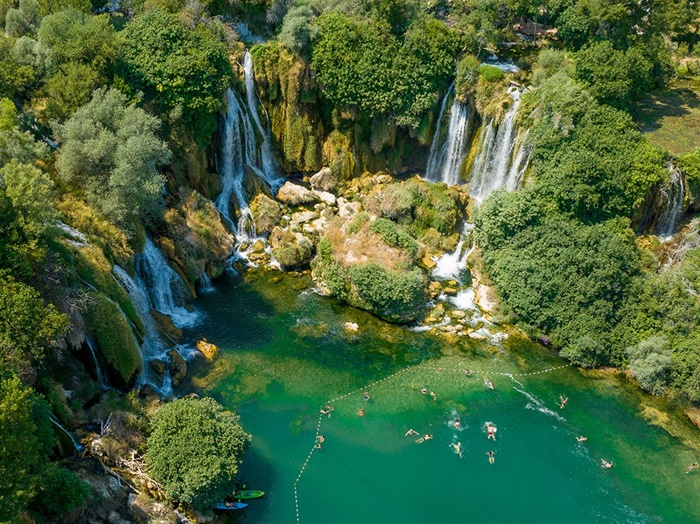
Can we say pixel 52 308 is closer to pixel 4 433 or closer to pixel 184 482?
pixel 4 433

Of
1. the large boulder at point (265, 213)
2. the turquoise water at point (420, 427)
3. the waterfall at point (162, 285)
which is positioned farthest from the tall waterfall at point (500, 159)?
the waterfall at point (162, 285)

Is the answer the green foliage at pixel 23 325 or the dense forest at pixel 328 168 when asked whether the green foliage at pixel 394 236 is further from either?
the green foliage at pixel 23 325

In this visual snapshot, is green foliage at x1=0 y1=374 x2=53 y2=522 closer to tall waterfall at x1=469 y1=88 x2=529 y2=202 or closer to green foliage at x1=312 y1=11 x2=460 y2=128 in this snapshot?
green foliage at x1=312 y1=11 x2=460 y2=128

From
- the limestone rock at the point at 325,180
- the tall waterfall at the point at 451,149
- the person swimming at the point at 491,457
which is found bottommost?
the person swimming at the point at 491,457

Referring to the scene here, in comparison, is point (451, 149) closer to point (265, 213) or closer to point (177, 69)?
point (265, 213)

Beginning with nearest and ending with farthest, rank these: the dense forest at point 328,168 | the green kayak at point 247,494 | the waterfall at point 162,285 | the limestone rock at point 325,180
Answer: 1. the dense forest at point 328,168
2. the green kayak at point 247,494
3. the waterfall at point 162,285
4. the limestone rock at point 325,180

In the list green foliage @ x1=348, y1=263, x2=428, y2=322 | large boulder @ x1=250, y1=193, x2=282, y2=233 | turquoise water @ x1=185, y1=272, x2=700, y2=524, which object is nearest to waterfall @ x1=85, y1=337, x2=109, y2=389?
turquoise water @ x1=185, y1=272, x2=700, y2=524
